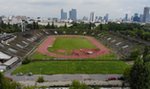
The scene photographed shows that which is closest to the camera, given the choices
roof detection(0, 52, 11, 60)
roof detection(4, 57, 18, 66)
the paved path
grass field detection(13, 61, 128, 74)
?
the paved path

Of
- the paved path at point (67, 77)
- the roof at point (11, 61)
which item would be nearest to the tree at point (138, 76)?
the paved path at point (67, 77)

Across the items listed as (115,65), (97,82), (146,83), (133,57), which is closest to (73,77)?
(97,82)

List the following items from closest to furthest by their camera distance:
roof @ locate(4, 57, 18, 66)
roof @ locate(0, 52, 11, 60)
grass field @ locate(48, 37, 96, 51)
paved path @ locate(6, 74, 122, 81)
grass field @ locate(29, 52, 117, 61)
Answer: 1. paved path @ locate(6, 74, 122, 81)
2. roof @ locate(4, 57, 18, 66)
3. roof @ locate(0, 52, 11, 60)
4. grass field @ locate(29, 52, 117, 61)
5. grass field @ locate(48, 37, 96, 51)

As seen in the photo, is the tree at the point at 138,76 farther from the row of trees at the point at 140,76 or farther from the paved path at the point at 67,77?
the paved path at the point at 67,77

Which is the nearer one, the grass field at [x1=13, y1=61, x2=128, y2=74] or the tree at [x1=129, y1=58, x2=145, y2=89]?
the tree at [x1=129, y1=58, x2=145, y2=89]

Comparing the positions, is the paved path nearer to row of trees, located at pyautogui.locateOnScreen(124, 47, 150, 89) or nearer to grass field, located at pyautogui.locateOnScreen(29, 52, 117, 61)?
row of trees, located at pyautogui.locateOnScreen(124, 47, 150, 89)

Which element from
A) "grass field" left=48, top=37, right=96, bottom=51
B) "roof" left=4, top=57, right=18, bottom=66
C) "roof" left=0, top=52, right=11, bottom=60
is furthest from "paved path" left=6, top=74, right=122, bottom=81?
"grass field" left=48, top=37, right=96, bottom=51

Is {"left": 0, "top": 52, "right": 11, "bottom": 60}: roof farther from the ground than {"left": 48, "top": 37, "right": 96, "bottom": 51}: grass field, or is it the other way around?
{"left": 0, "top": 52, "right": 11, "bottom": 60}: roof

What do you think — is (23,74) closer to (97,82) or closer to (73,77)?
(73,77)


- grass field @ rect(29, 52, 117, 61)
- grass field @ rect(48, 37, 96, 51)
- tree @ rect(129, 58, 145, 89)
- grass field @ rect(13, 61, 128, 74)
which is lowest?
grass field @ rect(48, 37, 96, 51)
